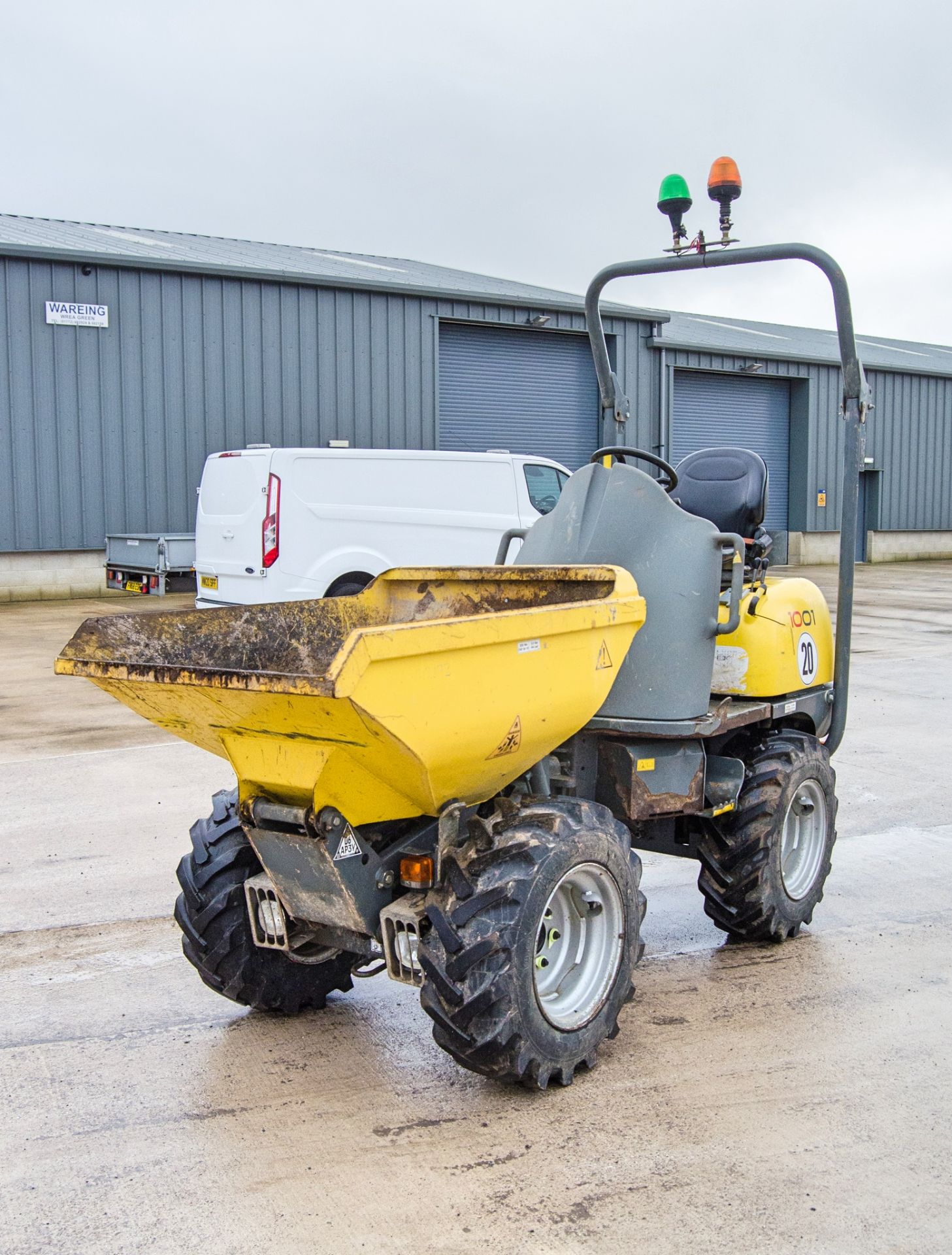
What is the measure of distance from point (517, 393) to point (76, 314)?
25.3ft

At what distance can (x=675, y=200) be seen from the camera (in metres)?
4.39

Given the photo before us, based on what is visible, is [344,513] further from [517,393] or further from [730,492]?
[517,393]

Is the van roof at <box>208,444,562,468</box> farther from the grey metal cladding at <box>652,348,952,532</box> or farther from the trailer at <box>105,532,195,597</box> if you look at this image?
the grey metal cladding at <box>652,348,952,532</box>

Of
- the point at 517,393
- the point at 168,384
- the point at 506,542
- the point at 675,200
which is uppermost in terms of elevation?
the point at 517,393

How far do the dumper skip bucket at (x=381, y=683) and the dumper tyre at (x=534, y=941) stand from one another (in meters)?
0.19

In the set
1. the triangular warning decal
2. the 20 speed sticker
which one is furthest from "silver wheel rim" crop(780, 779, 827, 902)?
the triangular warning decal

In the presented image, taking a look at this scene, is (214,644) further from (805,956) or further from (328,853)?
(805,956)

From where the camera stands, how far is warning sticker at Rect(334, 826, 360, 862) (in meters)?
3.14

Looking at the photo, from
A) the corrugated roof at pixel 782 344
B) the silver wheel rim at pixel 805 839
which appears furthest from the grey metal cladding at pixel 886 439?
the silver wheel rim at pixel 805 839

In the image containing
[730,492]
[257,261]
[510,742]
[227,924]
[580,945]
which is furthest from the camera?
[257,261]

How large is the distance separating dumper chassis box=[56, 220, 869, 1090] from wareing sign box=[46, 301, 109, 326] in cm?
1410

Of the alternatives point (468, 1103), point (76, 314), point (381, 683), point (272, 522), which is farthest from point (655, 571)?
point (76, 314)

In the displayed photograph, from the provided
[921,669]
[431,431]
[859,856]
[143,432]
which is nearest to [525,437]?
[431,431]

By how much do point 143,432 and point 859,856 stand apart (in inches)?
559
